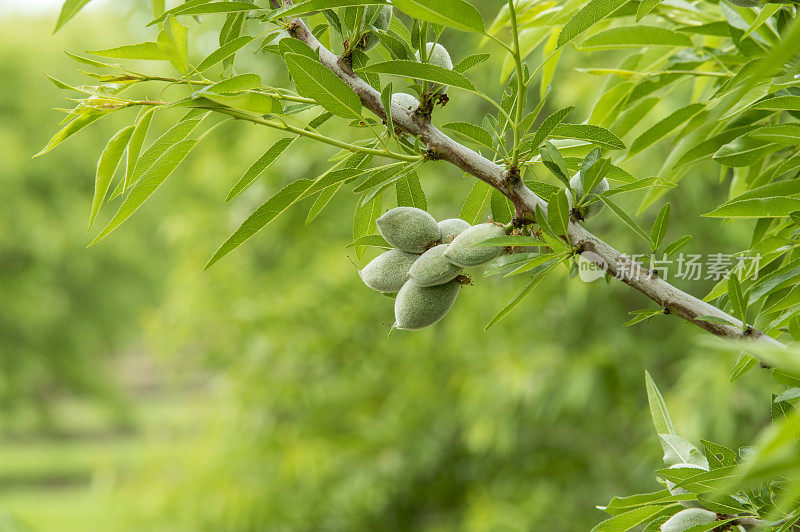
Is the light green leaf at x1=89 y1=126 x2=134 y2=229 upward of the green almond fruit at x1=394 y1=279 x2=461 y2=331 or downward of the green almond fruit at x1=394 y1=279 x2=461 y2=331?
upward

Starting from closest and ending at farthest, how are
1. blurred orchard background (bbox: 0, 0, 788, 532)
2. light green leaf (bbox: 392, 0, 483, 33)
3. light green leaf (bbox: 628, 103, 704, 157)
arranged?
light green leaf (bbox: 392, 0, 483, 33) < light green leaf (bbox: 628, 103, 704, 157) < blurred orchard background (bbox: 0, 0, 788, 532)

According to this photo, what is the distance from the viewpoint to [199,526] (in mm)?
3195

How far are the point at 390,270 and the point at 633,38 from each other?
33 centimetres

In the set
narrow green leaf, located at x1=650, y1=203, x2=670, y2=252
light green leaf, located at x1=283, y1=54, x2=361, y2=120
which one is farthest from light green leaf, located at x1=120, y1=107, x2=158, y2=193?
narrow green leaf, located at x1=650, y1=203, x2=670, y2=252

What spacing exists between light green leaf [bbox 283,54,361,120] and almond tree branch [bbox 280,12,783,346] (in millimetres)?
25

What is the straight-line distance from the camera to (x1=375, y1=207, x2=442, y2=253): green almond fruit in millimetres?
490

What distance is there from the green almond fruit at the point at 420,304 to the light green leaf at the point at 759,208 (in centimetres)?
19

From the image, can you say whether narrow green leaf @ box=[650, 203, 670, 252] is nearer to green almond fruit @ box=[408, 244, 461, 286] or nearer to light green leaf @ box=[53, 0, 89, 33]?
green almond fruit @ box=[408, 244, 461, 286]

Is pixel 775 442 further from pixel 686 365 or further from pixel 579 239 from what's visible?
pixel 686 365

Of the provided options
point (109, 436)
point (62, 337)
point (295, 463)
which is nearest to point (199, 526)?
point (295, 463)

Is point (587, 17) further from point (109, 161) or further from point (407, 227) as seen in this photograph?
point (109, 161)

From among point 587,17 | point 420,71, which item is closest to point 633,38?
point 587,17

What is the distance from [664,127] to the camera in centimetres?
67

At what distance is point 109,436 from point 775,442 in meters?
15.7
